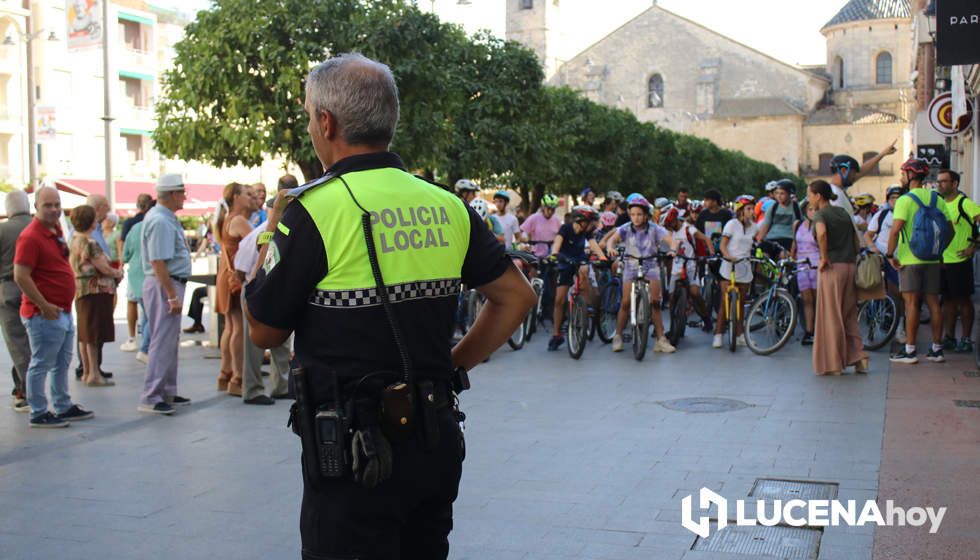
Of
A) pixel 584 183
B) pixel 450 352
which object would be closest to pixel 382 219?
pixel 450 352

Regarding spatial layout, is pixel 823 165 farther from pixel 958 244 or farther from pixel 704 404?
pixel 704 404

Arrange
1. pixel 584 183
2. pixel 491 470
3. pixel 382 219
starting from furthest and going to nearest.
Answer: pixel 584 183 < pixel 491 470 < pixel 382 219

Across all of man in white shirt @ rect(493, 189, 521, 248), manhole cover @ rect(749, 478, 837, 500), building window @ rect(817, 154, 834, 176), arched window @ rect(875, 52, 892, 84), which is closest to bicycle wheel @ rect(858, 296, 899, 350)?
man in white shirt @ rect(493, 189, 521, 248)

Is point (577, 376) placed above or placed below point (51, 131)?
below

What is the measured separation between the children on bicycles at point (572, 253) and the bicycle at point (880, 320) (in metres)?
3.24

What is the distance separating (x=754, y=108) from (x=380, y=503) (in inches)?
3482

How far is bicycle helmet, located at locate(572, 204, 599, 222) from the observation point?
13.5m

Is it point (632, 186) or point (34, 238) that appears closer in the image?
point (34, 238)

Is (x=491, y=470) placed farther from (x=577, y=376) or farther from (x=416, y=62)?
(x=416, y=62)


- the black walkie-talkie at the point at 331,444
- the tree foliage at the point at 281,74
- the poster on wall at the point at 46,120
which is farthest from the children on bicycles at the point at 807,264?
the poster on wall at the point at 46,120

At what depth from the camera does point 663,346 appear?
42.7ft

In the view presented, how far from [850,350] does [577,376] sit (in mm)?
2709

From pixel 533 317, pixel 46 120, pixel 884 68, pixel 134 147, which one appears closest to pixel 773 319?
pixel 533 317

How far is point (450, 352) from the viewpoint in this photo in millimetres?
3012
